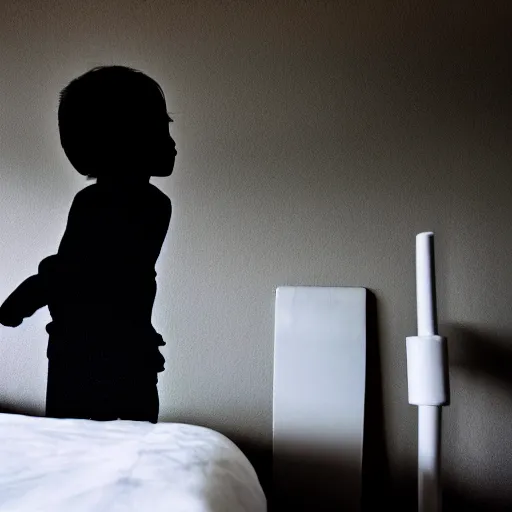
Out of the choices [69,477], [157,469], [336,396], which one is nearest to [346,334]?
[336,396]

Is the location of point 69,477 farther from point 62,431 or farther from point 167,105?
point 167,105

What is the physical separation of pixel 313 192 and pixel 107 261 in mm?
731

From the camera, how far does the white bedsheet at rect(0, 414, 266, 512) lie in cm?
91

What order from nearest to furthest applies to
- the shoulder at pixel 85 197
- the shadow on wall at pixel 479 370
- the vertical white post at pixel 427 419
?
the vertical white post at pixel 427 419, the shadow on wall at pixel 479 370, the shoulder at pixel 85 197

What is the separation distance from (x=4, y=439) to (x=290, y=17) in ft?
5.03

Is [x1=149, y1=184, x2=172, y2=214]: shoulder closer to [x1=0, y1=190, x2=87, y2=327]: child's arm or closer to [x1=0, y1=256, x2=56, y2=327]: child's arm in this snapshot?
[x1=0, y1=190, x2=87, y2=327]: child's arm

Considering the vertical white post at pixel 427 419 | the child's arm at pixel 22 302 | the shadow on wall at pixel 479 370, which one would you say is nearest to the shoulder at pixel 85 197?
the child's arm at pixel 22 302

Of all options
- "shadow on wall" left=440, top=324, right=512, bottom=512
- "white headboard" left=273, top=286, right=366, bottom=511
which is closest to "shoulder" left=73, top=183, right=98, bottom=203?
"white headboard" left=273, top=286, right=366, bottom=511

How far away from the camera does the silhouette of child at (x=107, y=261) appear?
174cm

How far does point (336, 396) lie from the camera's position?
158cm

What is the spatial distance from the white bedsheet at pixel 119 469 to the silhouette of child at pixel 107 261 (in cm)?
27

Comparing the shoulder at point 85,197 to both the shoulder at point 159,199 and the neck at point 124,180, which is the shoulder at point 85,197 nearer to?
the neck at point 124,180

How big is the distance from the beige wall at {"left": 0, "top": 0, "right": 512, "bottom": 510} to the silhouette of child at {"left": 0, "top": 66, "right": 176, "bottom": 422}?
0.16ft

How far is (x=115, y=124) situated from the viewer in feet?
6.07
